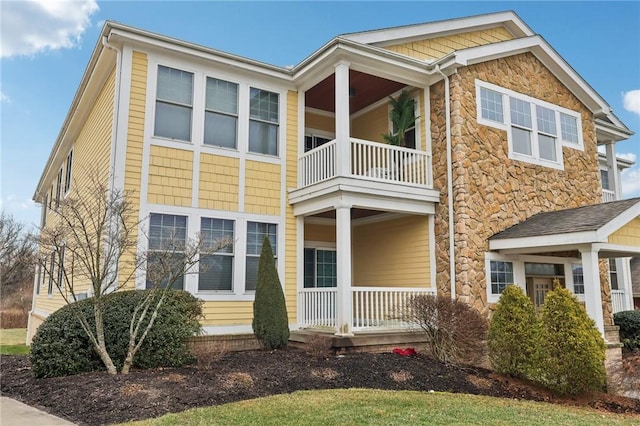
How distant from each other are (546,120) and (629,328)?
20.8 feet

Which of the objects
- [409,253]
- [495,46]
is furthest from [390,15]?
[409,253]

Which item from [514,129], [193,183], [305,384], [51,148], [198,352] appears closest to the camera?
[305,384]

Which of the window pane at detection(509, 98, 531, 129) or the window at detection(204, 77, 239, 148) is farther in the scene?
the window pane at detection(509, 98, 531, 129)

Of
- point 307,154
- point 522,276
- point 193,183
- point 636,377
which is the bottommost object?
point 636,377

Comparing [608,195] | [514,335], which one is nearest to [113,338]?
[514,335]

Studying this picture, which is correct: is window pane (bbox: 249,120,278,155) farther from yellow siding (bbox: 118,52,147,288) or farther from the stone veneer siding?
the stone veneer siding

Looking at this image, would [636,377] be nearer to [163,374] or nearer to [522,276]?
[522,276]

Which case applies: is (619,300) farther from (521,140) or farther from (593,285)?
(593,285)

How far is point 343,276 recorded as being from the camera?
410 inches

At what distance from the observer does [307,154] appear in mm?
12023

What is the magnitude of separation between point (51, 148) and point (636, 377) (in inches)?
752

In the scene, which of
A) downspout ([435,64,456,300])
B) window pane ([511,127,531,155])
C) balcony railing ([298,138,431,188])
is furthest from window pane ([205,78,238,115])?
window pane ([511,127,531,155])

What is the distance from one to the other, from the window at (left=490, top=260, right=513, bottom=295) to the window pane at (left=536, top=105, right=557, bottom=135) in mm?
4085

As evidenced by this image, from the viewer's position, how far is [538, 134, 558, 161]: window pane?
526 inches
